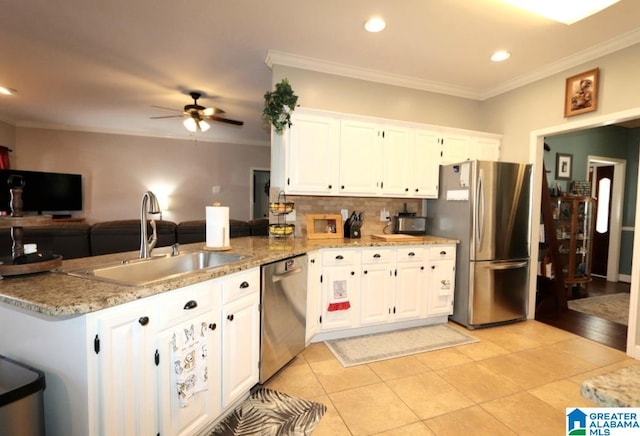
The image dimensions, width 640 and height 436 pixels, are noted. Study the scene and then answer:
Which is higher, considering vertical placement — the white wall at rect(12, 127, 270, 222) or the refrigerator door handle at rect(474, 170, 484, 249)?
the white wall at rect(12, 127, 270, 222)

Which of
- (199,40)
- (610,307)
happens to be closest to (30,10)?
(199,40)

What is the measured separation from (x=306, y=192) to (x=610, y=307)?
4.23 meters

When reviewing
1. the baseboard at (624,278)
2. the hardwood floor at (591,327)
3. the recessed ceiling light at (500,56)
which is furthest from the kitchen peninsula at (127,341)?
the baseboard at (624,278)

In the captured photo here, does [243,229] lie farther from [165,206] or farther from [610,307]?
[610,307]

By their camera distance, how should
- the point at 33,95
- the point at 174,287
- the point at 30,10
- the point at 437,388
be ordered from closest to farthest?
the point at 174,287
the point at 437,388
the point at 30,10
the point at 33,95

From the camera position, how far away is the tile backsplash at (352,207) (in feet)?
10.9

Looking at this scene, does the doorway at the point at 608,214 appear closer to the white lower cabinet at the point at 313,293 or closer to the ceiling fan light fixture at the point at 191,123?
the white lower cabinet at the point at 313,293

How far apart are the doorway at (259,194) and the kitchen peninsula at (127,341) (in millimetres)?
5712

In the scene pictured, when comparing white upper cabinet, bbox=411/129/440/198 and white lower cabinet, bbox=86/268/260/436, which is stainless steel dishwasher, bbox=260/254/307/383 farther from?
white upper cabinet, bbox=411/129/440/198

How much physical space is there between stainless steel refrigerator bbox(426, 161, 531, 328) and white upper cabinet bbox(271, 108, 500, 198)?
347 millimetres

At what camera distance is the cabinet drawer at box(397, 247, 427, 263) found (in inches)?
121

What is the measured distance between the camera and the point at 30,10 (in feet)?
8.11

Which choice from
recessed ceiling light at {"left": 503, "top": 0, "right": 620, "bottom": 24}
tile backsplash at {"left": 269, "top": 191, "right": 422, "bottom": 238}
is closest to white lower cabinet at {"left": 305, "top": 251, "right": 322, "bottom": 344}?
tile backsplash at {"left": 269, "top": 191, "right": 422, "bottom": 238}

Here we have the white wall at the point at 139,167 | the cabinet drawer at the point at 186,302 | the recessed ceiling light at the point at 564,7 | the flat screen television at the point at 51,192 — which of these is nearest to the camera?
the cabinet drawer at the point at 186,302
